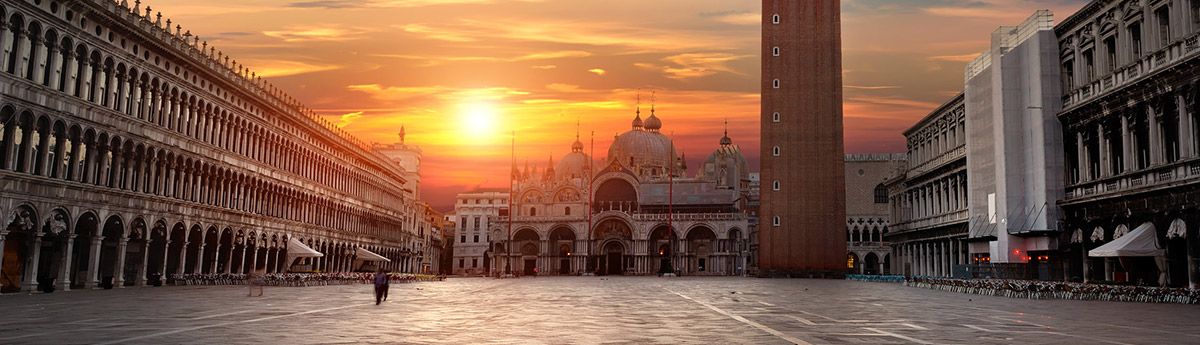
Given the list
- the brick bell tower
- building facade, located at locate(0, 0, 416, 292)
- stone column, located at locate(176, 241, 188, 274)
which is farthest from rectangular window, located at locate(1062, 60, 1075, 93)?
stone column, located at locate(176, 241, 188, 274)

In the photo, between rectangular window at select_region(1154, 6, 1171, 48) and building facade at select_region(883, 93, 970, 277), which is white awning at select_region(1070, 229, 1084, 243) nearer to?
rectangular window at select_region(1154, 6, 1171, 48)

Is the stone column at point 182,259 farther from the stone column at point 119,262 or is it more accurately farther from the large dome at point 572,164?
the large dome at point 572,164

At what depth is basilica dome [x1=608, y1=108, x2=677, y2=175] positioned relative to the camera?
13350cm

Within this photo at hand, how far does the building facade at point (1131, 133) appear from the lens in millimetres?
30750

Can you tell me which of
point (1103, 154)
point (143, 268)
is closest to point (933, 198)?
point (1103, 154)

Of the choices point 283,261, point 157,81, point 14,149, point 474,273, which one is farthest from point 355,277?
point 474,273

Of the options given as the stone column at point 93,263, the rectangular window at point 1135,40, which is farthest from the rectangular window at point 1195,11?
the stone column at point 93,263

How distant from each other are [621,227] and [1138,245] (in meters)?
80.0

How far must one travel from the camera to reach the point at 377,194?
80.9m

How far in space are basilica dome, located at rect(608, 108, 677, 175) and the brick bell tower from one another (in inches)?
2100

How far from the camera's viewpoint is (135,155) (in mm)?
39562

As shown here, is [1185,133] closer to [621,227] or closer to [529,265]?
[621,227]

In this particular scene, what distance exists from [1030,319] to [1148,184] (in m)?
16.7

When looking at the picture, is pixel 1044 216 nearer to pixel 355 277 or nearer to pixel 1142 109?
pixel 1142 109
